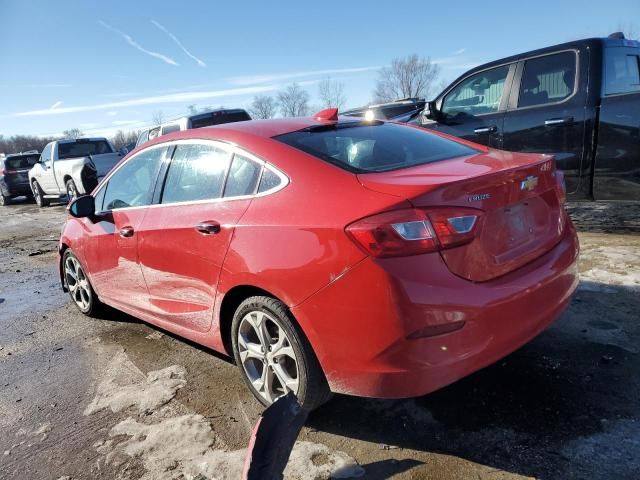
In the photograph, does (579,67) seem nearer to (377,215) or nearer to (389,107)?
(377,215)

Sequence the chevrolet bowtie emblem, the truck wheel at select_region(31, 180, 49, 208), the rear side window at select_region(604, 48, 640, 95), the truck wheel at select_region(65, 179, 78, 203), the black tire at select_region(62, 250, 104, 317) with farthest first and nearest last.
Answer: the truck wheel at select_region(31, 180, 49, 208)
the truck wheel at select_region(65, 179, 78, 203)
the rear side window at select_region(604, 48, 640, 95)
the black tire at select_region(62, 250, 104, 317)
the chevrolet bowtie emblem

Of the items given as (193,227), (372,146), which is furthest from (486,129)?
(193,227)

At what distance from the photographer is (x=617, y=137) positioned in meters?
5.04

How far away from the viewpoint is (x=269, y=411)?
2.37m

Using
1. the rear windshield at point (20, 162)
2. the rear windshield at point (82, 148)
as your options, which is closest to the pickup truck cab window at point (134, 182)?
the rear windshield at point (82, 148)

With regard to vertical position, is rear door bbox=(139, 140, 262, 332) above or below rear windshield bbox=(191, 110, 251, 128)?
below

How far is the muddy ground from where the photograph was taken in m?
2.30

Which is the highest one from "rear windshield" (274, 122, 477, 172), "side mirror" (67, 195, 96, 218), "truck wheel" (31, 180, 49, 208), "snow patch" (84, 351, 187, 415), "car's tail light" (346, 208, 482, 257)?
"rear windshield" (274, 122, 477, 172)

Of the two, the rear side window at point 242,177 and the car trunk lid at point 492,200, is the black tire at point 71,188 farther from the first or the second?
the car trunk lid at point 492,200

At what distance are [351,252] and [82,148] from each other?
46.8 ft

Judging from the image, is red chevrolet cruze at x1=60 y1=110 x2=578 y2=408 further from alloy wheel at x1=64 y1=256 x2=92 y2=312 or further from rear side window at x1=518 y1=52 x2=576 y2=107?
rear side window at x1=518 y1=52 x2=576 y2=107

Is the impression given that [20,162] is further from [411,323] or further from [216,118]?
[411,323]

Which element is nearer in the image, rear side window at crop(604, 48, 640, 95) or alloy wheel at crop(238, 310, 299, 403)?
alloy wheel at crop(238, 310, 299, 403)

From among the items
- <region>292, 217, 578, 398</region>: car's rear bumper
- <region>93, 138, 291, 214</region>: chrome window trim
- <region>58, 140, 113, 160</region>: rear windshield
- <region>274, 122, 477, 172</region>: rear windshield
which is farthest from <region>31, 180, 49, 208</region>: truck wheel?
<region>292, 217, 578, 398</region>: car's rear bumper
